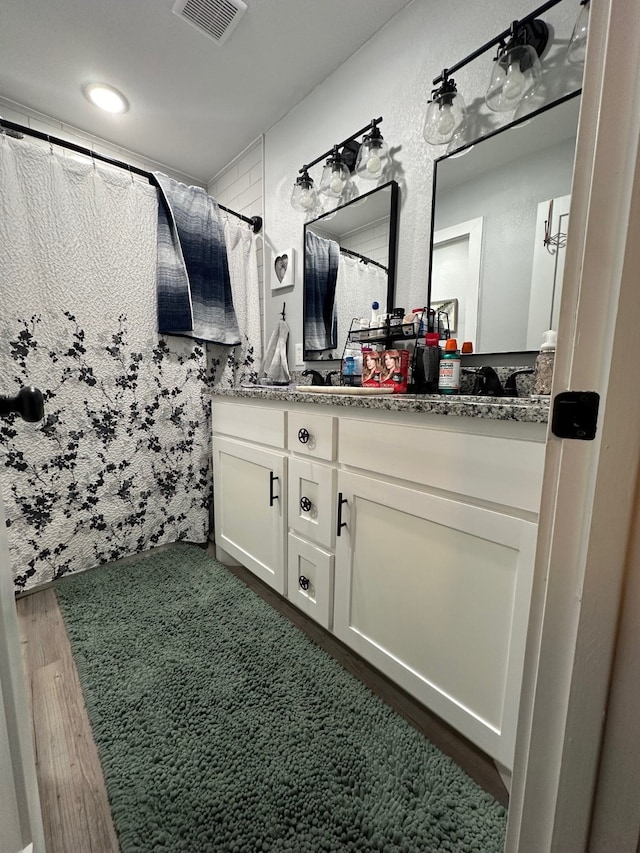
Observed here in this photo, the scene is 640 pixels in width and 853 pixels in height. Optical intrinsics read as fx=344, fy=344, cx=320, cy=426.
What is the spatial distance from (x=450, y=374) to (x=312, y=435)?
48 centimetres

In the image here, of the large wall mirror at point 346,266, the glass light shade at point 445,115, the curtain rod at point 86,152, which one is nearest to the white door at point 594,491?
the glass light shade at point 445,115

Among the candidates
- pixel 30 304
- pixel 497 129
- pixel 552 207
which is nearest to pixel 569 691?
pixel 552 207

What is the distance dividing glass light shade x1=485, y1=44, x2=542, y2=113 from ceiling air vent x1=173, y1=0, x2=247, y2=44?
94 cm

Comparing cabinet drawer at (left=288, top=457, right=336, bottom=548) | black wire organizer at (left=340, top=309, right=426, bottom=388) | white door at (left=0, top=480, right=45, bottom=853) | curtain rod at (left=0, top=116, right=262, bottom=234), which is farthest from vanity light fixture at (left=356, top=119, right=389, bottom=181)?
white door at (left=0, top=480, right=45, bottom=853)

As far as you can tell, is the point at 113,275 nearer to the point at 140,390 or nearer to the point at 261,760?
the point at 140,390

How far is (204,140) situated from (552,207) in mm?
1843

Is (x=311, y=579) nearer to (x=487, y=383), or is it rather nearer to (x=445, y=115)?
(x=487, y=383)

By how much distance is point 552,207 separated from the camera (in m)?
1.01

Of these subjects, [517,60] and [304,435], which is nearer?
[517,60]

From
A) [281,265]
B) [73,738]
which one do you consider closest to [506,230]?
[281,265]

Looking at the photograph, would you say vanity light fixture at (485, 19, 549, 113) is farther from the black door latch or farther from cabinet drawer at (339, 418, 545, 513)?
the black door latch

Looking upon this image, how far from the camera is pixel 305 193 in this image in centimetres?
160

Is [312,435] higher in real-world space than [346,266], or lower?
lower

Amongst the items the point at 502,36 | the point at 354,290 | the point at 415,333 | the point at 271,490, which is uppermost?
the point at 502,36
